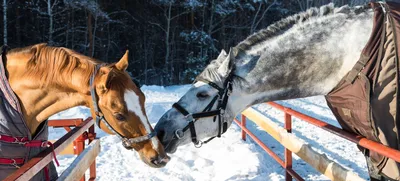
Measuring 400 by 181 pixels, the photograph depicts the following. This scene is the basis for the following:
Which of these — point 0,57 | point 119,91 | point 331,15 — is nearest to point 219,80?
point 119,91

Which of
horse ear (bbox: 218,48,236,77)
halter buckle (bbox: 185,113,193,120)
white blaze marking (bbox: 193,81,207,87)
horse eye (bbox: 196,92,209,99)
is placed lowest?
halter buckle (bbox: 185,113,193,120)

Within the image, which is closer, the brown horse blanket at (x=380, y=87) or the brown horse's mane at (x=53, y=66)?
the brown horse blanket at (x=380, y=87)

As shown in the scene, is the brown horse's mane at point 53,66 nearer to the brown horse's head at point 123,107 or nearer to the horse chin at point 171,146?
the brown horse's head at point 123,107

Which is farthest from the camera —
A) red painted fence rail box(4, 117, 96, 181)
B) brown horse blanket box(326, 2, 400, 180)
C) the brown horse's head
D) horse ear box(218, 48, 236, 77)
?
horse ear box(218, 48, 236, 77)

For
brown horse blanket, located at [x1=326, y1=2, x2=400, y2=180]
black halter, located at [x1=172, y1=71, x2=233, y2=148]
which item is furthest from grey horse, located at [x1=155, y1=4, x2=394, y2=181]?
brown horse blanket, located at [x1=326, y1=2, x2=400, y2=180]

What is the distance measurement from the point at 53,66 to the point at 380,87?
6.37 ft

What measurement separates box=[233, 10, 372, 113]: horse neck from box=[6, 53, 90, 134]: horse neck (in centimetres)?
109

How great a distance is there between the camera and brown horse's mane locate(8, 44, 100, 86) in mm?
1833

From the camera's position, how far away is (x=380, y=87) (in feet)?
5.62

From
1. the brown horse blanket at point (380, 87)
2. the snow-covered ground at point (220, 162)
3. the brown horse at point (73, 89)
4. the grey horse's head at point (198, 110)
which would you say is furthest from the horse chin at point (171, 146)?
the snow-covered ground at point (220, 162)

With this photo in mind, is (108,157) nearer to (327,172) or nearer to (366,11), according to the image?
(327,172)

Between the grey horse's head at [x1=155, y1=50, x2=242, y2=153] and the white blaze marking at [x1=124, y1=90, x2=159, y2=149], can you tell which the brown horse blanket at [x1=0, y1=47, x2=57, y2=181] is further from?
the grey horse's head at [x1=155, y1=50, x2=242, y2=153]

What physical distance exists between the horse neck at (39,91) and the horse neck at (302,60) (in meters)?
1.09

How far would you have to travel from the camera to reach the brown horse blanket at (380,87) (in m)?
1.69
